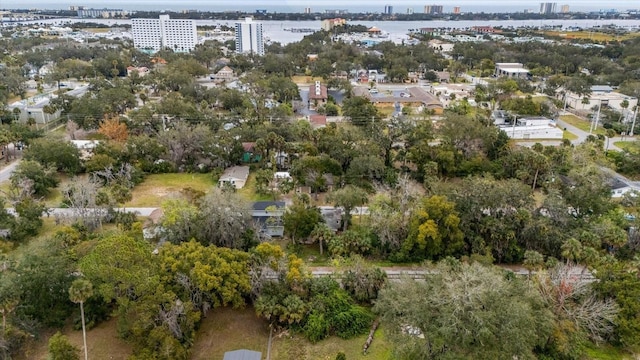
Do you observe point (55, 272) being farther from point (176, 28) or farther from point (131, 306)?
point (176, 28)

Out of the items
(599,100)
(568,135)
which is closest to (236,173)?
(568,135)

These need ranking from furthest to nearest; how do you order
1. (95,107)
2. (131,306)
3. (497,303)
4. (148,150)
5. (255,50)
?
(255,50)
(95,107)
(148,150)
(131,306)
(497,303)

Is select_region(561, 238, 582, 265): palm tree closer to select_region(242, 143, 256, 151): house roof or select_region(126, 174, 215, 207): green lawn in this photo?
select_region(126, 174, 215, 207): green lawn

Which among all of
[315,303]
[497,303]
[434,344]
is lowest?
[315,303]

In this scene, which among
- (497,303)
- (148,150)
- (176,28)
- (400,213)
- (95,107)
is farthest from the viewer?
(176,28)

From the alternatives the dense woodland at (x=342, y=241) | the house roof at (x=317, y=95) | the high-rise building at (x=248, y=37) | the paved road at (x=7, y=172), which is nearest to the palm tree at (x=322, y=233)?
the dense woodland at (x=342, y=241)

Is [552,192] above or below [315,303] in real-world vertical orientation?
above

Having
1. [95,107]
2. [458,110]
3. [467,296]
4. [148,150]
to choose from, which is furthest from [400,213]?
[95,107]

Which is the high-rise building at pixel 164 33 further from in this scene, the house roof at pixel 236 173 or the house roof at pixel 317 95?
the house roof at pixel 236 173

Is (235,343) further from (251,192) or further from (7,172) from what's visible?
(7,172)
